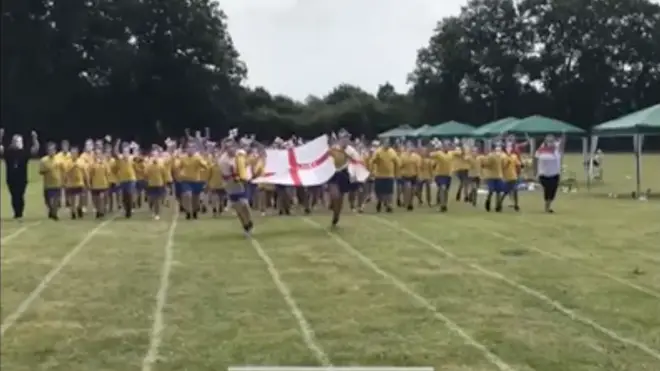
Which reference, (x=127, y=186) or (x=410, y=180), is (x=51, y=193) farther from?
(x=410, y=180)

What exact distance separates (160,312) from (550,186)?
6445mm

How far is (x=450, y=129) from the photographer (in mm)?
7316

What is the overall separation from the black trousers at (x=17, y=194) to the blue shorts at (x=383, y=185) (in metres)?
4.93

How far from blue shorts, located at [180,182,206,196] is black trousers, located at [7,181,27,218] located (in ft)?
7.21

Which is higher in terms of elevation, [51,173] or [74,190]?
[51,173]

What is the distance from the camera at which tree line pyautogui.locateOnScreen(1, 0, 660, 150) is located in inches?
228

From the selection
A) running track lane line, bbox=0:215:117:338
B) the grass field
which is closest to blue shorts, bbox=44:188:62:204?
running track lane line, bbox=0:215:117:338

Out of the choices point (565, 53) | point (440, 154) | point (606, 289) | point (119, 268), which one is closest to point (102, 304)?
point (119, 268)

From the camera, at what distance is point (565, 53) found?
579 cm

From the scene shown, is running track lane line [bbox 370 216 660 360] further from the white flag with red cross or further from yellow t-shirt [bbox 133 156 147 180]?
yellow t-shirt [bbox 133 156 147 180]

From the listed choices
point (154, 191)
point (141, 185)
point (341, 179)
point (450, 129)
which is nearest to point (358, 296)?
point (450, 129)

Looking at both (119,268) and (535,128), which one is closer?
(535,128)

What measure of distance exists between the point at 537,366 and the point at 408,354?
0.69m

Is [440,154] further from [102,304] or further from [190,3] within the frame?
[190,3]
